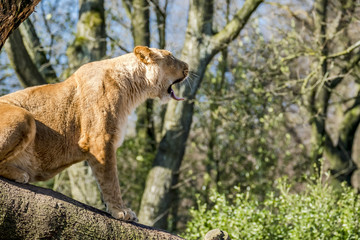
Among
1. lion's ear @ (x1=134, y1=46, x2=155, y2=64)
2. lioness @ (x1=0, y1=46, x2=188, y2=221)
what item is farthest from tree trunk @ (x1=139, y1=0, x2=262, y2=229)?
lioness @ (x1=0, y1=46, x2=188, y2=221)

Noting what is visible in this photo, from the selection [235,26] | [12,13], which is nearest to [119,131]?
[12,13]

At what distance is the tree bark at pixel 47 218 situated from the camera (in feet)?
11.8

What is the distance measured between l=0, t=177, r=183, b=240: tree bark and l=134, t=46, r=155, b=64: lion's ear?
5.14 ft

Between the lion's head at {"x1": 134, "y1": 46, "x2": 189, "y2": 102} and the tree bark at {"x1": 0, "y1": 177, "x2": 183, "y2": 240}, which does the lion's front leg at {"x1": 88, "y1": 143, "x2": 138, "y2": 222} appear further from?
the lion's head at {"x1": 134, "y1": 46, "x2": 189, "y2": 102}

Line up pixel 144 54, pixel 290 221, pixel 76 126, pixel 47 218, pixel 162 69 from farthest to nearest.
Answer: pixel 290 221 → pixel 162 69 → pixel 144 54 → pixel 76 126 → pixel 47 218

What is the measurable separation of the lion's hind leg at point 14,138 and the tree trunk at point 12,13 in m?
0.63

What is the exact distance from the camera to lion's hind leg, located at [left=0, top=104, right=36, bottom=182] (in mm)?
3777

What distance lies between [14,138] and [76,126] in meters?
0.70

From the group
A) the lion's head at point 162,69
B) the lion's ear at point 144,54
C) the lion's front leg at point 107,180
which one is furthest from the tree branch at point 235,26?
the lion's front leg at point 107,180

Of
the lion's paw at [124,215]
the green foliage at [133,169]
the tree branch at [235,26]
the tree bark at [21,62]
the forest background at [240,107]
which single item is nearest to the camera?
the lion's paw at [124,215]

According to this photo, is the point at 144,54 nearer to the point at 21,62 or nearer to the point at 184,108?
the point at 21,62

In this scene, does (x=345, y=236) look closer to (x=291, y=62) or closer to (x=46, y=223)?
(x=46, y=223)

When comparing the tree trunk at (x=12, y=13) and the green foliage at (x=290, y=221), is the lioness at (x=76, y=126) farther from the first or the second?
the green foliage at (x=290, y=221)

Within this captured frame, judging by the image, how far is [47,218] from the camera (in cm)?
372
